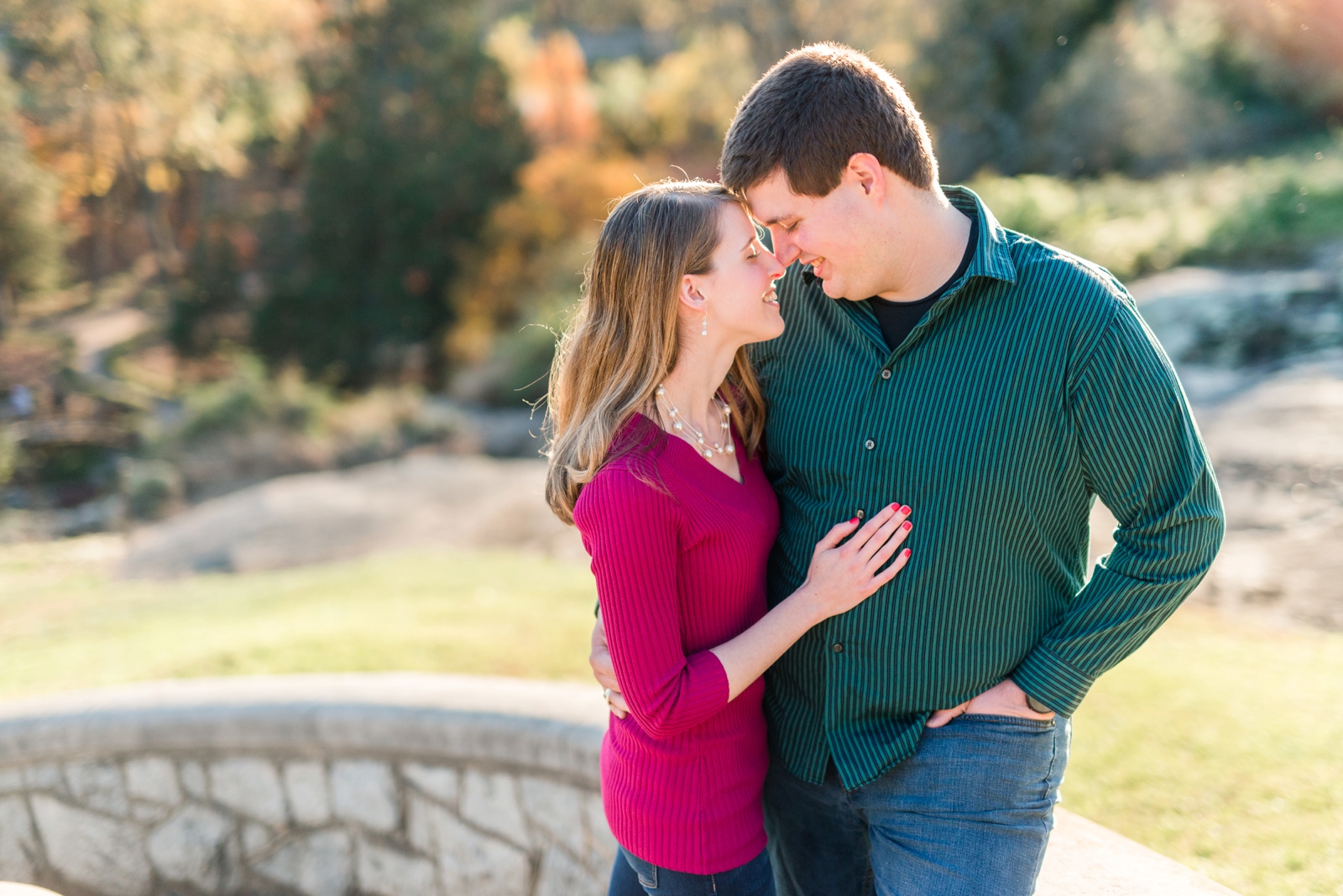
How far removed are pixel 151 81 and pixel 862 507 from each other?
53.5ft

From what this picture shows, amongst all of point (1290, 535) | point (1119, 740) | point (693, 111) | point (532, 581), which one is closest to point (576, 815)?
point (1119, 740)

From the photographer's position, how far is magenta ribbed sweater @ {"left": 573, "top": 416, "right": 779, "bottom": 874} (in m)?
1.91

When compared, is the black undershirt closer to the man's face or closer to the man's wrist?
the man's face

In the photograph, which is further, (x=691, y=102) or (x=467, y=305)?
(x=691, y=102)

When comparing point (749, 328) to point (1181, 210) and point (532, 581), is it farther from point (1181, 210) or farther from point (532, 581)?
point (1181, 210)

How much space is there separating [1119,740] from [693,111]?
23.3 meters

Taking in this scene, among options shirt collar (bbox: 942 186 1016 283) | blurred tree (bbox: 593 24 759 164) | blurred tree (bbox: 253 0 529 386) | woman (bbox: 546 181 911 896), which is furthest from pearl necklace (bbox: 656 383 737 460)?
blurred tree (bbox: 593 24 759 164)

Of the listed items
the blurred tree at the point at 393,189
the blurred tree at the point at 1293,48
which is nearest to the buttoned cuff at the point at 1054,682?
the blurred tree at the point at 393,189

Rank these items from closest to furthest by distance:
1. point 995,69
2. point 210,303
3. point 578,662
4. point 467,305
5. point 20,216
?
point 578,662 → point 20,216 → point 995,69 → point 210,303 → point 467,305

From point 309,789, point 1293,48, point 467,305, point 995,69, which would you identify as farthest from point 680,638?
point 1293,48

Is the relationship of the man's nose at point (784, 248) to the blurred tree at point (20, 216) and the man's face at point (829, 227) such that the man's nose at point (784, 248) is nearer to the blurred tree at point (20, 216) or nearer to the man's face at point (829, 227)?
the man's face at point (829, 227)

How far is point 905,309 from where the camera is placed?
7.14 feet

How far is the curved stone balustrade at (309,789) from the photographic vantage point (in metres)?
3.34

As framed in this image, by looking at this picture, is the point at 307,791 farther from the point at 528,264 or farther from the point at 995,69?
the point at 995,69
